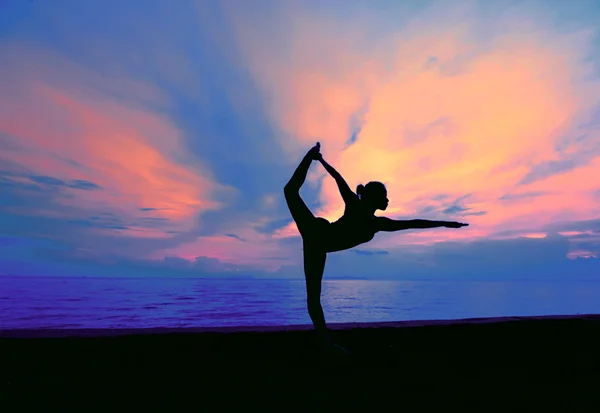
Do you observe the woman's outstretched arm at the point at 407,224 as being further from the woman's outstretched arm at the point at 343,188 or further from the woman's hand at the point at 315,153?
the woman's hand at the point at 315,153

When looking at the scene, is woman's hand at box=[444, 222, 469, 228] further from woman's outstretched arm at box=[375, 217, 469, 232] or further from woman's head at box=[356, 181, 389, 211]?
woman's head at box=[356, 181, 389, 211]

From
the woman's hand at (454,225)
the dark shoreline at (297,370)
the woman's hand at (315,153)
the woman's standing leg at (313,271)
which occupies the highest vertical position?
the woman's hand at (315,153)

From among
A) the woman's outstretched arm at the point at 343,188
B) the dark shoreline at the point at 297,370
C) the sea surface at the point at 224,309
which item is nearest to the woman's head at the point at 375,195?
the woman's outstretched arm at the point at 343,188

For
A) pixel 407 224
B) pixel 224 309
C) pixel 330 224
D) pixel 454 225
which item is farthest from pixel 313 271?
pixel 224 309

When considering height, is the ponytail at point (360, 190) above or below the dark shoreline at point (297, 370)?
above

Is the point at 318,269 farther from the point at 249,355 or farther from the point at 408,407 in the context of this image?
the point at 408,407

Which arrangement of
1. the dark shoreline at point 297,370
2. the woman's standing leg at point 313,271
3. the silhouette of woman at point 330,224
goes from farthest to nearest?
the woman's standing leg at point 313,271 < the silhouette of woman at point 330,224 < the dark shoreline at point 297,370

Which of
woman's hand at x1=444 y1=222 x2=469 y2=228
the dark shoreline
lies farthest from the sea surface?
woman's hand at x1=444 y1=222 x2=469 y2=228

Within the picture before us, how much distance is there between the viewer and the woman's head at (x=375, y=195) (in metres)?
3.97

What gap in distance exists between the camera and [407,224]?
3.83m

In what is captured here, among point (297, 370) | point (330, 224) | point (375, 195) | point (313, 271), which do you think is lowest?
point (297, 370)

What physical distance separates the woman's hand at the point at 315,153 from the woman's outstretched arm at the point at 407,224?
0.83m

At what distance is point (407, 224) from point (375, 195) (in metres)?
0.41

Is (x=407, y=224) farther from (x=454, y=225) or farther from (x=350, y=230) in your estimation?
(x=350, y=230)
